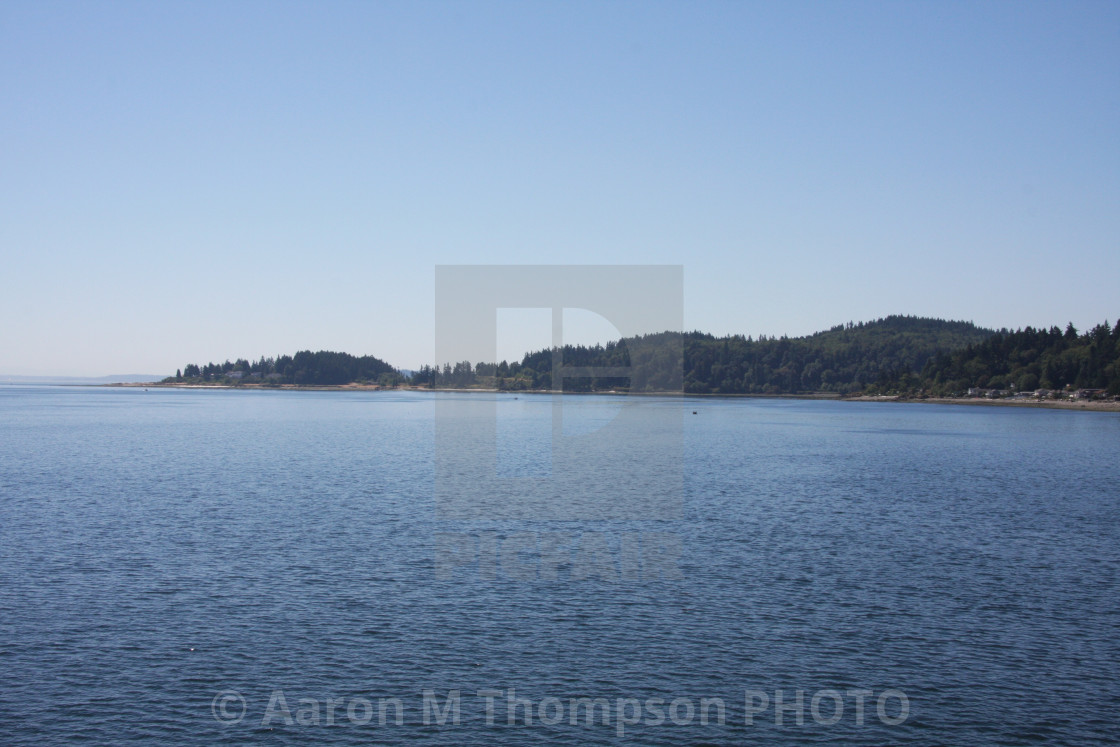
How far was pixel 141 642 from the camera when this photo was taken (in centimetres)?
2125

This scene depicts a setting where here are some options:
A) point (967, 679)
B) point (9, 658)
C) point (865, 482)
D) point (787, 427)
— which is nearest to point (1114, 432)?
point (787, 427)

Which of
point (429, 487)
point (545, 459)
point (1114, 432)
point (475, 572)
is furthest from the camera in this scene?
point (1114, 432)

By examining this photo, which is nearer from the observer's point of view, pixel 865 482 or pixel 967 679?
pixel 967 679

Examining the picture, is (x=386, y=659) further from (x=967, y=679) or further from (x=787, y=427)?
(x=787, y=427)

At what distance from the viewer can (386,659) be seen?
20.4 metres

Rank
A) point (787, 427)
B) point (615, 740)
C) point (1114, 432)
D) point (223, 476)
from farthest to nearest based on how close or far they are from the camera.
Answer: point (787, 427)
point (1114, 432)
point (223, 476)
point (615, 740)

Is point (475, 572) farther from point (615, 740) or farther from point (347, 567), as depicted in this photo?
point (615, 740)

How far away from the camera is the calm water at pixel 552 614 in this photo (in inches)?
685

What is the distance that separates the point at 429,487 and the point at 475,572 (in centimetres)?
Answer: 2460

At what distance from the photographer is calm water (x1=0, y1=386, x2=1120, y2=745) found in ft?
57.1

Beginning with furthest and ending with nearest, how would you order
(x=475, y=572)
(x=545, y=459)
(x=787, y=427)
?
1. (x=787, y=427)
2. (x=545, y=459)
3. (x=475, y=572)

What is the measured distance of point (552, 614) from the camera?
24406mm

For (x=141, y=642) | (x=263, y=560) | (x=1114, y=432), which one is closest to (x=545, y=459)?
(x=263, y=560)

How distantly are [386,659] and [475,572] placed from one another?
363 inches
